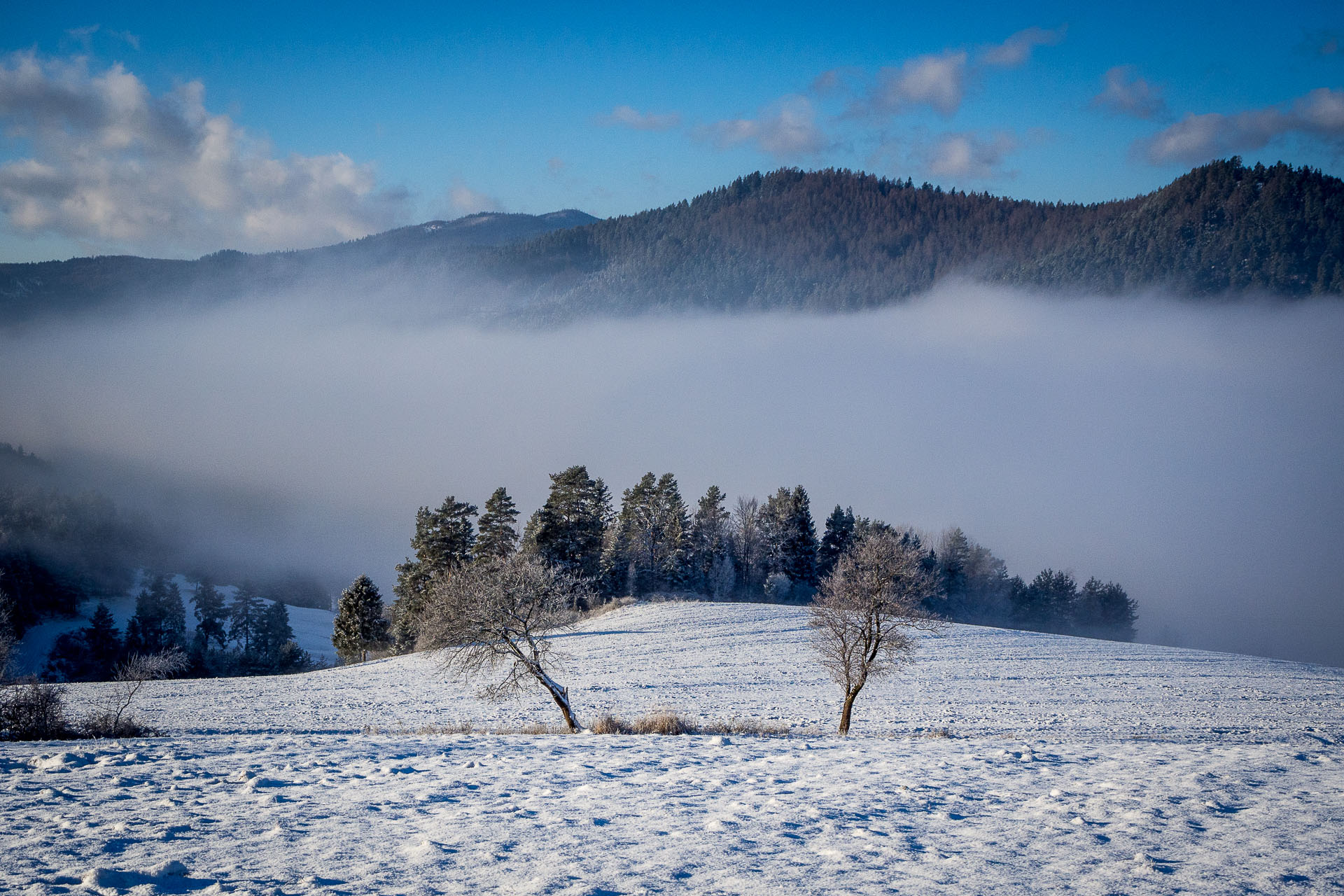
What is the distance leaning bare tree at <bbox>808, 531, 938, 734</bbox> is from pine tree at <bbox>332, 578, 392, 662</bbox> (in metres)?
49.5

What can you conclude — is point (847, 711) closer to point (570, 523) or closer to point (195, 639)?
point (570, 523)

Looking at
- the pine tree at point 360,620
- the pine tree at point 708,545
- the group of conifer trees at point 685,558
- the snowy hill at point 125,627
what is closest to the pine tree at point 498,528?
the group of conifer trees at point 685,558

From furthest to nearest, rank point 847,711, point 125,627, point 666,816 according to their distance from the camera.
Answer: point 125,627
point 847,711
point 666,816

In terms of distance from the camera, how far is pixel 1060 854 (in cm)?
693

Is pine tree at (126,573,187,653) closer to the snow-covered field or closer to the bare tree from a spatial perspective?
the bare tree

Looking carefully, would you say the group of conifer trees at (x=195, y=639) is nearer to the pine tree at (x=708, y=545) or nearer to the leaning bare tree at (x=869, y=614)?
the pine tree at (x=708, y=545)

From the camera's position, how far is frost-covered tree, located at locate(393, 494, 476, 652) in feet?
188

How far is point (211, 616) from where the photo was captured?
302 ft

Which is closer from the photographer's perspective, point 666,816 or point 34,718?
point 666,816

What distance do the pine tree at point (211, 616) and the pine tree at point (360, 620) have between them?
3976 centimetres

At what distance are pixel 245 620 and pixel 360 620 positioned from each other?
4719 centimetres

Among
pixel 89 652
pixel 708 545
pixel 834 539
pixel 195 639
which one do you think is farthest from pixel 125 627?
pixel 834 539

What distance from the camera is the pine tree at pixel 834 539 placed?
7944 centimetres

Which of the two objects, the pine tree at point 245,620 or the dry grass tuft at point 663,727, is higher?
the dry grass tuft at point 663,727
